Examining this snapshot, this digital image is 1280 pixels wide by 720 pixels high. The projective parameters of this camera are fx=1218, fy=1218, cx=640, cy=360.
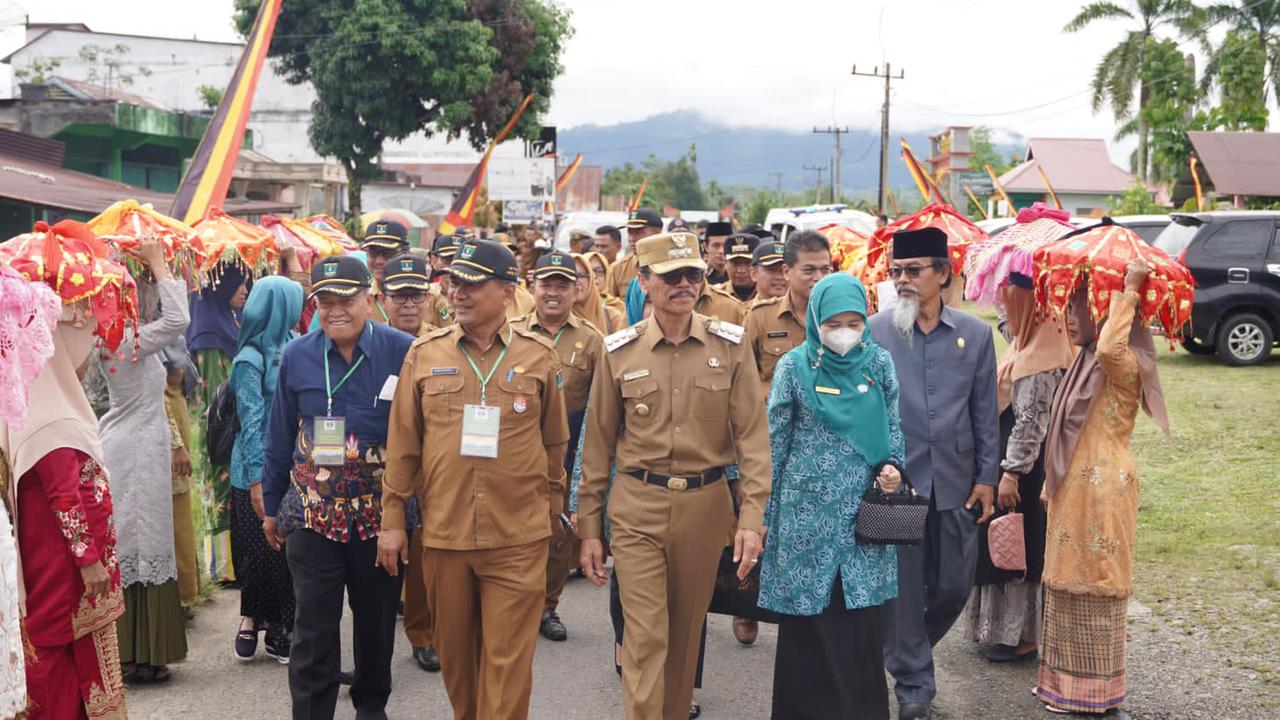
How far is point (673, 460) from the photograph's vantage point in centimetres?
500

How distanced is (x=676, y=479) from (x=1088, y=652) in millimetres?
2158

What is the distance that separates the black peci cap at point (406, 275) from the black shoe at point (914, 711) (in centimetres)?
326

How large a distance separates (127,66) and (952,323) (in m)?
52.7

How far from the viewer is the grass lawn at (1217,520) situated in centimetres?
693

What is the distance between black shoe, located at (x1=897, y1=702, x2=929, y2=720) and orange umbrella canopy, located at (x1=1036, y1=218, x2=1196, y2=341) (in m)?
1.93

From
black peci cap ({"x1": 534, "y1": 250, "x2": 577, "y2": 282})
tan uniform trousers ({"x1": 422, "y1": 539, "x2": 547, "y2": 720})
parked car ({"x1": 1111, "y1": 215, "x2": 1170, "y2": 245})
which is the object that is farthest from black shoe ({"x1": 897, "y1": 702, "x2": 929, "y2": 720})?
parked car ({"x1": 1111, "y1": 215, "x2": 1170, "y2": 245})

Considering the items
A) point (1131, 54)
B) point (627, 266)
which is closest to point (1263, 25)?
point (1131, 54)

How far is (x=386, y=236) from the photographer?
8742 millimetres

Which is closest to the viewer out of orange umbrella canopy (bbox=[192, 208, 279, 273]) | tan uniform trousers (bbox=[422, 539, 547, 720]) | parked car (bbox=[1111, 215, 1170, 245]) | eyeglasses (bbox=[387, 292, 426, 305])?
tan uniform trousers (bbox=[422, 539, 547, 720])

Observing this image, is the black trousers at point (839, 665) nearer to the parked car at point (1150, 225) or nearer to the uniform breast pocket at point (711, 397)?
the uniform breast pocket at point (711, 397)

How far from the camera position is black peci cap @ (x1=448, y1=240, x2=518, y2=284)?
4961 millimetres

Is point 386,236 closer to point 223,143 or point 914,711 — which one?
point 223,143

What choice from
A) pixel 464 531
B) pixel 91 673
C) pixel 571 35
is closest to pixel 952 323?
pixel 464 531

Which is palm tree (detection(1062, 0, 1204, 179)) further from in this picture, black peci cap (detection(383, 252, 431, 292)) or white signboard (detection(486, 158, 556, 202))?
black peci cap (detection(383, 252, 431, 292))
